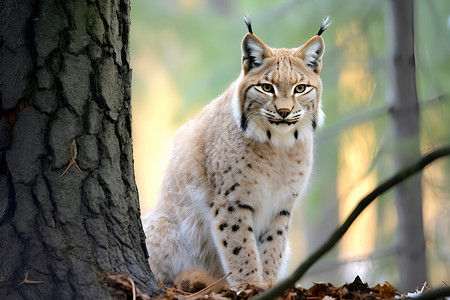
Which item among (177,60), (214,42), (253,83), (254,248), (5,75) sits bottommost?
(254,248)

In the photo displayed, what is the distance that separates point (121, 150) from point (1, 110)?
606 mm

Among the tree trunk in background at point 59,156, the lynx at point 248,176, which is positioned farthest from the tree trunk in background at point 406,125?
the tree trunk in background at point 59,156

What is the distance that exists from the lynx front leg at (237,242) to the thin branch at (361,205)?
2.21 meters

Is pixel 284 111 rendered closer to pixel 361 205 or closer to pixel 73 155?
pixel 73 155

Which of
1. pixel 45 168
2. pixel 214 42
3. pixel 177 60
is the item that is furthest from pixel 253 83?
pixel 177 60

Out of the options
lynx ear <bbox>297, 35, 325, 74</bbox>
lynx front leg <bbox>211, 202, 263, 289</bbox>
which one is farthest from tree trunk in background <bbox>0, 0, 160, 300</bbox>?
lynx ear <bbox>297, 35, 325, 74</bbox>

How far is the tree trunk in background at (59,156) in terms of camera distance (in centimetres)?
256

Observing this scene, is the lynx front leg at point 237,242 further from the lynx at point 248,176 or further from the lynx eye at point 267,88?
the lynx eye at point 267,88

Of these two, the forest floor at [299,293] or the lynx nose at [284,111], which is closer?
the forest floor at [299,293]

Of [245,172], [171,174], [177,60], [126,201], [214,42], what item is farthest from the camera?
[177,60]

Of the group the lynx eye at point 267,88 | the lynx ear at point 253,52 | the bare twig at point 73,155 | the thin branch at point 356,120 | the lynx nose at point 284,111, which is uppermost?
the thin branch at point 356,120

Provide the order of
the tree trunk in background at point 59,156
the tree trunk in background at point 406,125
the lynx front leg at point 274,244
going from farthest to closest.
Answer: the tree trunk in background at point 406,125 → the lynx front leg at point 274,244 → the tree trunk in background at point 59,156

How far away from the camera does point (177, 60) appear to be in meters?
13.4

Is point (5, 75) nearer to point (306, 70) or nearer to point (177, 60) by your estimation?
point (306, 70)
